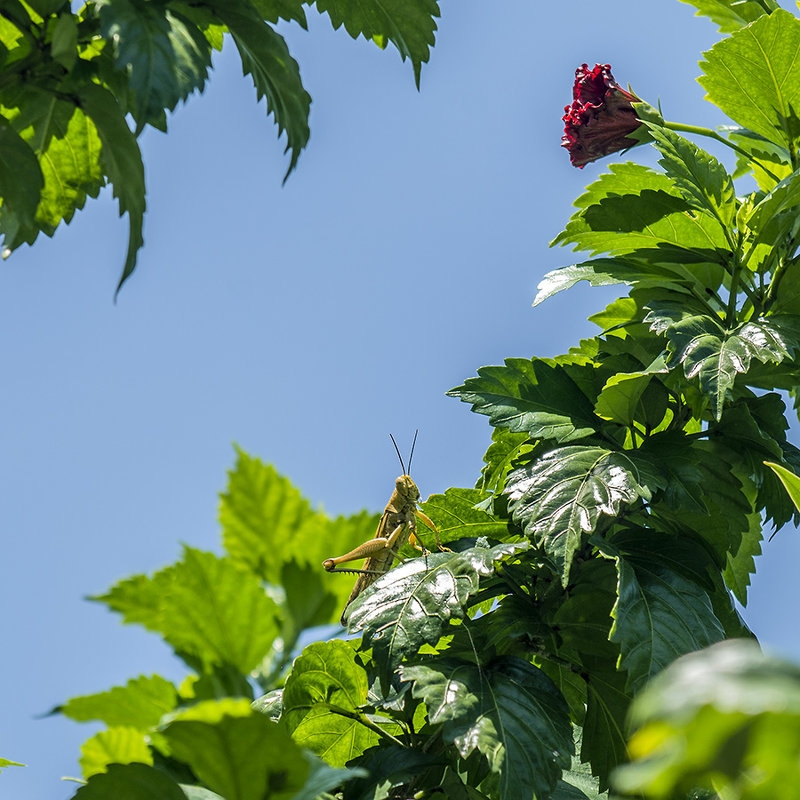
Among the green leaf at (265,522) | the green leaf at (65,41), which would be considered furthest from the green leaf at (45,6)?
the green leaf at (265,522)

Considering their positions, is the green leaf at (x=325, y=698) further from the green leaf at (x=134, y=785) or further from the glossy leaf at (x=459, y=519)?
the green leaf at (x=134, y=785)

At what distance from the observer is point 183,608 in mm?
380

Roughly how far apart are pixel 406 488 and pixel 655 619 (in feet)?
1.60

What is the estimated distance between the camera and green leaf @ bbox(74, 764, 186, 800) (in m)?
0.62

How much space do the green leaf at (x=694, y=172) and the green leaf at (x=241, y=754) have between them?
109cm

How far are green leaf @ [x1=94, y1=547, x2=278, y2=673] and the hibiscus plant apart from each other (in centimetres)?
18

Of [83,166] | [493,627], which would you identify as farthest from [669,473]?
[83,166]

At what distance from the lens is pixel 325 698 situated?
45.1 inches

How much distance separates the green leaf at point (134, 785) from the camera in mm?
619

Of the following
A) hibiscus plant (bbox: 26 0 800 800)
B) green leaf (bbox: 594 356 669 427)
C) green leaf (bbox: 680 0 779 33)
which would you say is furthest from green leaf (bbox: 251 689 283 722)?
green leaf (bbox: 680 0 779 33)

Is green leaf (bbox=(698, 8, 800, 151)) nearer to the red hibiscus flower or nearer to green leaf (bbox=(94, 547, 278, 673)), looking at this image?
the red hibiscus flower

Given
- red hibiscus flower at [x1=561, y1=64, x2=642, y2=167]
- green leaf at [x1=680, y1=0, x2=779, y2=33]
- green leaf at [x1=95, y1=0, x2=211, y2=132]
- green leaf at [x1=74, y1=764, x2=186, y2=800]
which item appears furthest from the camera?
green leaf at [x1=680, y1=0, x2=779, y2=33]

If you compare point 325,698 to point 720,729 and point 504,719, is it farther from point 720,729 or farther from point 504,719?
point 720,729

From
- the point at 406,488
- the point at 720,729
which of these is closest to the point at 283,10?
the point at 406,488
